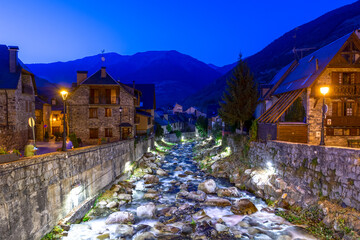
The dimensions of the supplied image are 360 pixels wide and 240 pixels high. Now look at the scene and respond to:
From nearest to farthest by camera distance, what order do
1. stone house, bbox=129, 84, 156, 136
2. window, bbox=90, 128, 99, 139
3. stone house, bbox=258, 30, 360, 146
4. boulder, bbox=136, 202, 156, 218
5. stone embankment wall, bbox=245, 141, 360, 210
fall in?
stone embankment wall, bbox=245, 141, 360, 210 → boulder, bbox=136, 202, 156, 218 → stone house, bbox=258, 30, 360, 146 → window, bbox=90, 128, 99, 139 → stone house, bbox=129, 84, 156, 136

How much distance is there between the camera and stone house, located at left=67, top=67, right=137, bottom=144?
31516mm

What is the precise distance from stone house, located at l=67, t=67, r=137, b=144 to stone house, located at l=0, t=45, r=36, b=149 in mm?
6811

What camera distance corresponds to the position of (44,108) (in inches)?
1352

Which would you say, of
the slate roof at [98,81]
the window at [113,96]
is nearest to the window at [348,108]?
the slate roof at [98,81]

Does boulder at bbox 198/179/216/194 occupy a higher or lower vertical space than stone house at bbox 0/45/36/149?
lower

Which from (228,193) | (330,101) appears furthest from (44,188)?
(330,101)

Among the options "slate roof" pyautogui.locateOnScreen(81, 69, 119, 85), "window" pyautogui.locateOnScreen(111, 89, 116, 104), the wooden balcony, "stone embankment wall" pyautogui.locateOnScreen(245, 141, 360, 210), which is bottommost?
"stone embankment wall" pyautogui.locateOnScreen(245, 141, 360, 210)

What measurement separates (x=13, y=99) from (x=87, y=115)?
10976 millimetres

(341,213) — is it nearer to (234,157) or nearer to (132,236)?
(132,236)

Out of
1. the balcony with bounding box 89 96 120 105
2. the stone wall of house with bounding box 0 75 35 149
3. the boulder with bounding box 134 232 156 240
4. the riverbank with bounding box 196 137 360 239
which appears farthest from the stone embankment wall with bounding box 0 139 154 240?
the balcony with bounding box 89 96 120 105

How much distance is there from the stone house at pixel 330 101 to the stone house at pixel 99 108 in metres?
19.4

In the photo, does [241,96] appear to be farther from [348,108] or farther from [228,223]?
[228,223]

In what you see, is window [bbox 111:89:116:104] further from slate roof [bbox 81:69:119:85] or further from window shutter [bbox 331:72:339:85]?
window shutter [bbox 331:72:339:85]

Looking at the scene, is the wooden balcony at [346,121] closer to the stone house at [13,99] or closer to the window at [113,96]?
the window at [113,96]
